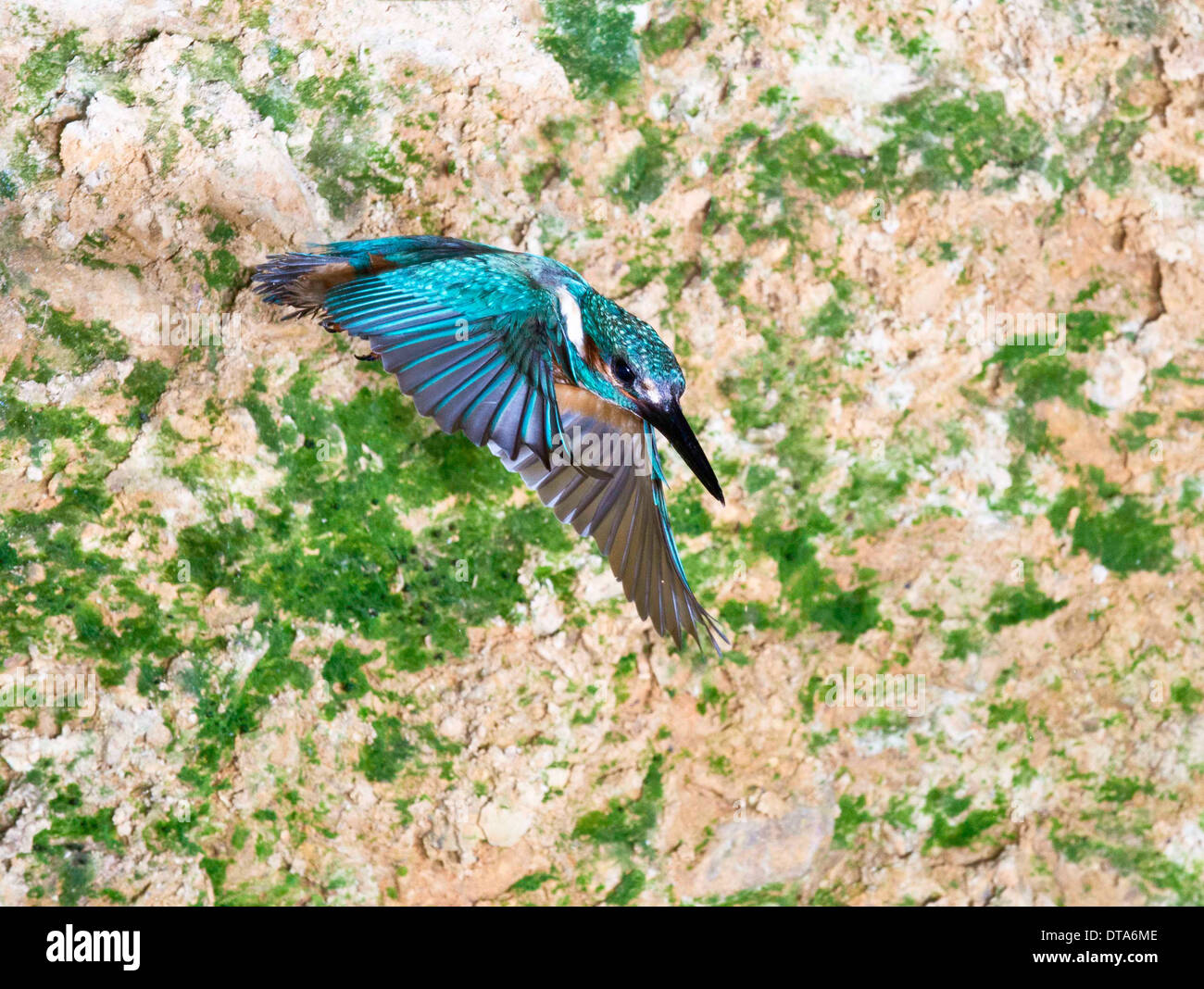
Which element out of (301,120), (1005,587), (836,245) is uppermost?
(301,120)

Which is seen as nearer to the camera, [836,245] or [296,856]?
[296,856]

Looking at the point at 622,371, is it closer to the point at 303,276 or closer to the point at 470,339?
the point at 470,339

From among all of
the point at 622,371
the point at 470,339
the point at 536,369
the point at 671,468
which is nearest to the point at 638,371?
the point at 622,371

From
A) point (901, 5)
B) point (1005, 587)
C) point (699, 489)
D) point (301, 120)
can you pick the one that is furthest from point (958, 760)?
point (301, 120)

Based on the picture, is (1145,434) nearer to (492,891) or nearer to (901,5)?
(901,5)

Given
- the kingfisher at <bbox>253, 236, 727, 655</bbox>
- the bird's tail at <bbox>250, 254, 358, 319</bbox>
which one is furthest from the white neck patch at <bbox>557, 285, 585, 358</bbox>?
the bird's tail at <bbox>250, 254, 358, 319</bbox>

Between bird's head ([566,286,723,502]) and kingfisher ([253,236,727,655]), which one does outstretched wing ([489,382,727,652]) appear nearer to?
kingfisher ([253,236,727,655])
